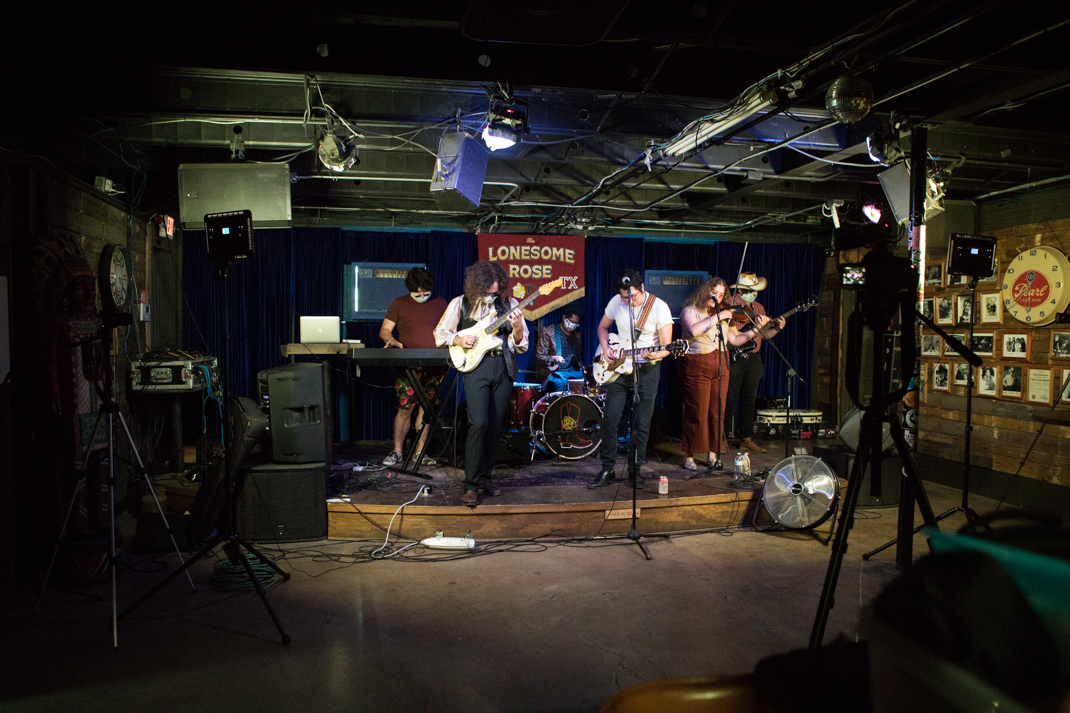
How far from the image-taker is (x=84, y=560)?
13.3ft

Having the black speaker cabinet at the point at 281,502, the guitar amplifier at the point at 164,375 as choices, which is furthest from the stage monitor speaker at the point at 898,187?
the guitar amplifier at the point at 164,375

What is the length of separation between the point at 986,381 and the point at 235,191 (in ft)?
25.4

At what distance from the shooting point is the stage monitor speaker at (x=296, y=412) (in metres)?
4.82

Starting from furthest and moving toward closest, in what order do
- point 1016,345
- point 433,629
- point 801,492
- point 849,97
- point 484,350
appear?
point 1016,345
point 801,492
point 484,350
point 849,97
point 433,629

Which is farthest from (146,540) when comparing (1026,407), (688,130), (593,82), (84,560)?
(1026,407)

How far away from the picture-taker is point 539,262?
28.6ft

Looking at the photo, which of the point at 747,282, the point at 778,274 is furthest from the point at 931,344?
the point at 778,274

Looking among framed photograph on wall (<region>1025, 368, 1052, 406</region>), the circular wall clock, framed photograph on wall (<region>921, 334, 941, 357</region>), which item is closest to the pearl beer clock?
framed photograph on wall (<region>1025, 368, 1052, 406</region>)

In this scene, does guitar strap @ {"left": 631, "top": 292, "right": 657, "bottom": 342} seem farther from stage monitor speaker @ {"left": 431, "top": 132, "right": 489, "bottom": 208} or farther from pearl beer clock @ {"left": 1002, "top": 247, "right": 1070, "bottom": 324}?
pearl beer clock @ {"left": 1002, "top": 247, "right": 1070, "bottom": 324}

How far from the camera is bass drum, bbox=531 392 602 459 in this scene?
21.8 ft

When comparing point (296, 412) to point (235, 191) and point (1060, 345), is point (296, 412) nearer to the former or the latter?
point (235, 191)

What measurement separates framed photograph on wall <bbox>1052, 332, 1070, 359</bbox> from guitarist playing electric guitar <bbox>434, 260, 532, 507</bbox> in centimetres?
516

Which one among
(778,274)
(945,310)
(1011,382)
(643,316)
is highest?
(778,274)

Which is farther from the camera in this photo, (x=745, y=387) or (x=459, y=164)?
(x=745, y=387)
